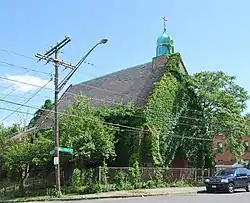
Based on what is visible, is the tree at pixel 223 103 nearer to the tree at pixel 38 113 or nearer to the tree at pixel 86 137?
the tree at pixel 86 137

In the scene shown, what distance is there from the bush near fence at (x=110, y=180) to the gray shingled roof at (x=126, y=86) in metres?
6.72

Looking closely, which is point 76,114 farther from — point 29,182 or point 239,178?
point 239,178

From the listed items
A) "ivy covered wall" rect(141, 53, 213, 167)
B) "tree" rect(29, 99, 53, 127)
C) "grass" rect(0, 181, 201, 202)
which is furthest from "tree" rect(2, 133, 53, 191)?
"tree" rect(29, 99, 53, 127)

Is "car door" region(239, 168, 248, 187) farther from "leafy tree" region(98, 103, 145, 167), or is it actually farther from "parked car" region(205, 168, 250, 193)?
"leafy tree" region(98, 103, 145, 167)

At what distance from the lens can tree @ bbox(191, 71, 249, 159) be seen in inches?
1372

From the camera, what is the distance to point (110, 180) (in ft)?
91.5

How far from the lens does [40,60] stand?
77.4ft

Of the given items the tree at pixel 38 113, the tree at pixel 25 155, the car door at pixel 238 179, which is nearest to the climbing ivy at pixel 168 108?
the car door at pixel 238 179

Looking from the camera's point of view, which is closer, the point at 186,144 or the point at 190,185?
the point at 190,185

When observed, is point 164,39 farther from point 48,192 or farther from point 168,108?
point 48,192

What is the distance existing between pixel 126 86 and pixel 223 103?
9.57 m

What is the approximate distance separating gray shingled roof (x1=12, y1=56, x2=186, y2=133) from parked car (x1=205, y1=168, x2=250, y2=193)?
10.5 metres

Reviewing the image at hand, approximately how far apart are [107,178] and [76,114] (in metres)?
5.63

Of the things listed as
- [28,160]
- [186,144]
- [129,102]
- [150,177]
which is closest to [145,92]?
[129,102]
